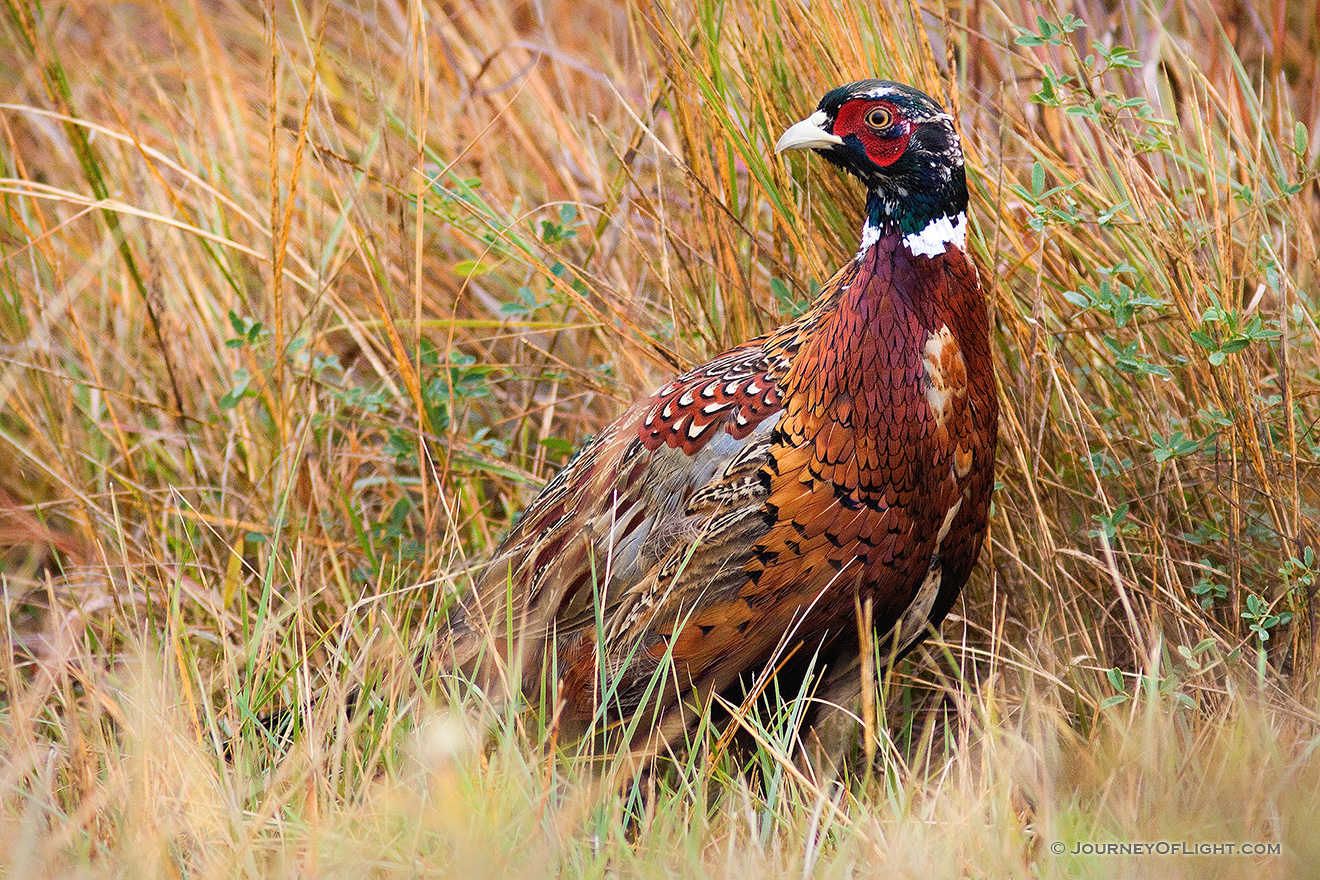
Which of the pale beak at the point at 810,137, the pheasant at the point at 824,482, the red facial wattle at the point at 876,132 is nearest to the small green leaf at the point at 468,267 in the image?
the pheasant at the point at 824,482

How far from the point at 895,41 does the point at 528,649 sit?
1505 mm

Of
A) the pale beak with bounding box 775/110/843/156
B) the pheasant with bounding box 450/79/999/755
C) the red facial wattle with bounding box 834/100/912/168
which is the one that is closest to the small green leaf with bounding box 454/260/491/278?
the pheasant with bounding box 450/79/999/755

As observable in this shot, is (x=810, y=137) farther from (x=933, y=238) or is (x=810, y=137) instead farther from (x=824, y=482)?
(x=824, y=482)

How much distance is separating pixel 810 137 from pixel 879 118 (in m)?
0.14

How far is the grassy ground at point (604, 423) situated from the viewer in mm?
2021

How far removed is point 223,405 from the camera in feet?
10.3

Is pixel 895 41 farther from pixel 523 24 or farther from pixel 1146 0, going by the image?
pixel 523 24

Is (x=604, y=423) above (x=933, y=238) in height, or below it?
below

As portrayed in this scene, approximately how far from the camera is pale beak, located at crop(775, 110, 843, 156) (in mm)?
2344

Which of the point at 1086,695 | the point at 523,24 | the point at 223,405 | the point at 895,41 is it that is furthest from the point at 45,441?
the point at 523,24

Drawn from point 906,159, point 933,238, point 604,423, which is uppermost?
point 906,159

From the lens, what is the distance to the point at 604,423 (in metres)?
3.42

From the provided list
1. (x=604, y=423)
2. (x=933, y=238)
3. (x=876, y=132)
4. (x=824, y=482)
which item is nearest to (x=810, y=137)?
(x=876, y=132)

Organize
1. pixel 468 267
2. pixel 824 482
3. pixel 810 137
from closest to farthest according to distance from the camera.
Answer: pixel 824 482 → pixel 810 137 → pixel 468 267
